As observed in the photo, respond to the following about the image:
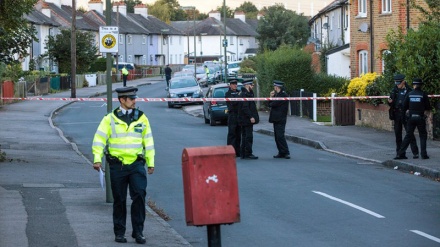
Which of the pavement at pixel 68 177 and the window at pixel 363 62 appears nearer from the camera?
the pavement at pixel 68 177

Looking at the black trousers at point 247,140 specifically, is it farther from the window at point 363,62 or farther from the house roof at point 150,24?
the house roof at point 150,24

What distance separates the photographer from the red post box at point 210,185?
8211mm

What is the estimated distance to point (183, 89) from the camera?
49938mm

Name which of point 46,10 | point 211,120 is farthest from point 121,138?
point 46,10

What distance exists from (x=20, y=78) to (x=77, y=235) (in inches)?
1709

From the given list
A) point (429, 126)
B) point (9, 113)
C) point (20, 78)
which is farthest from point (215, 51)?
Result: point (429, 126)

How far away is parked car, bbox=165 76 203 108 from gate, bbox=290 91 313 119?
1255 centimetres

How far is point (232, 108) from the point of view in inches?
858

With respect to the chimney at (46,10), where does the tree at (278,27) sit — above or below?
below

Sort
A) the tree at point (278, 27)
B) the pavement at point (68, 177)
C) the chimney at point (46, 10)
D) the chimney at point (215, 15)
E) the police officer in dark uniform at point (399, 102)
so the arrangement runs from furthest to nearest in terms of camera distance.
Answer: the chimney at point (215, 15)
the chimney at point (46, 10)
the tree at point (278, 27)
the police officer in dark uniform at point (399, 102)
the pavement at point (68, 177)

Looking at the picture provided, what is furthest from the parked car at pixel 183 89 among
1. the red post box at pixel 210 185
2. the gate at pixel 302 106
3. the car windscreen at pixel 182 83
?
the red post box at pixel 210 185

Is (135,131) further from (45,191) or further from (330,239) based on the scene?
(45,191)

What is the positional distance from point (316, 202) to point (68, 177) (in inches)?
217

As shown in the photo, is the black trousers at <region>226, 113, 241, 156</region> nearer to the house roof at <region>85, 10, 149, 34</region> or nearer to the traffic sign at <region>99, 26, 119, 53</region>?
the traffic sign at <region>99, 26, 119, 53</region>
